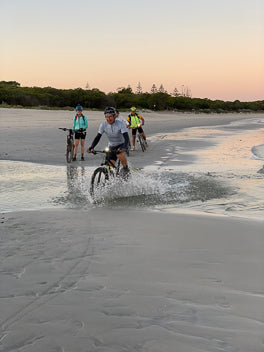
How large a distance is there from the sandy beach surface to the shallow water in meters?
0.04

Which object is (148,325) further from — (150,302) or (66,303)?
(66,303)

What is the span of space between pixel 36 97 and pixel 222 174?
61757 mm

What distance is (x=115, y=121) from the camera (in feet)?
29.9

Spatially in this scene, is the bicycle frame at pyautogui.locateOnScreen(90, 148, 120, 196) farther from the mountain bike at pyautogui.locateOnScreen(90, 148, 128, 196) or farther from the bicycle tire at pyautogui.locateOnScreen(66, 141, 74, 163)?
the bicycle tire at pyautogui.locateOnScreen(66, 141, 74, 163)

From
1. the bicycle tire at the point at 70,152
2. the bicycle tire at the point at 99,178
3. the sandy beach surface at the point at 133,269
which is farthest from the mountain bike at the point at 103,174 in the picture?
the bicycle tire at the point at 70,152

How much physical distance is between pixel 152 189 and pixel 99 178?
131cm

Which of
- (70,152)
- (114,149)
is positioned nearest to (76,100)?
(70,152)

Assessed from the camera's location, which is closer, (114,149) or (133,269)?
(133,269)

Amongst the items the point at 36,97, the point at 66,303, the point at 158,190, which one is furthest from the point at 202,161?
the point at 36,97

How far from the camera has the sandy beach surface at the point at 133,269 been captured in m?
3.08

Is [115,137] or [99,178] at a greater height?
[115,137]

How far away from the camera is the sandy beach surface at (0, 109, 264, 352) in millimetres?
3082

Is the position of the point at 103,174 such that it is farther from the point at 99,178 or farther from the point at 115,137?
the point at 115,137

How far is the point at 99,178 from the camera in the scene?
29.1 ft
